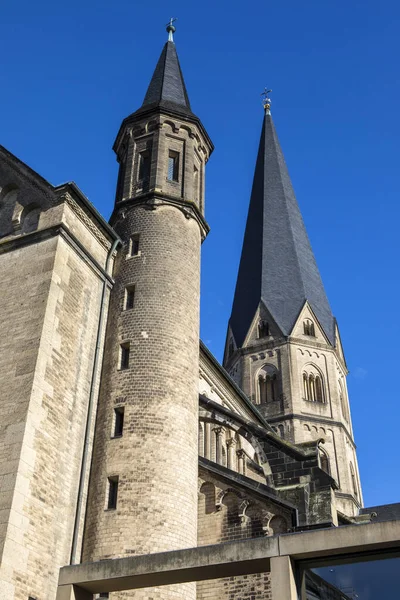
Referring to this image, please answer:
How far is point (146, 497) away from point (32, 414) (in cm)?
322

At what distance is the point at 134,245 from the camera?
20.3 m

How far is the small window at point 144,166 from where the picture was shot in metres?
21.9

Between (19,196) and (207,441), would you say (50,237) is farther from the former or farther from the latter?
(207,441)

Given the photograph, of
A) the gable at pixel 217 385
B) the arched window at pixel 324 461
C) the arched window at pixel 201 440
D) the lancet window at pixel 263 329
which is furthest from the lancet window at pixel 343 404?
the arched window at pixel 201 440

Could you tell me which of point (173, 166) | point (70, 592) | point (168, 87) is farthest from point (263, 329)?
point (70, 592)

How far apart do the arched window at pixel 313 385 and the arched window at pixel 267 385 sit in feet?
5.67

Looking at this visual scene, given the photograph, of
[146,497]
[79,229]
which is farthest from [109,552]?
[79,229]

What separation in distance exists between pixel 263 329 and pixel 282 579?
34481mm

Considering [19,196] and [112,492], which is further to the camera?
[19,196]

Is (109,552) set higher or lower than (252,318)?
lower

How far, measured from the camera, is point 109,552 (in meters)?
15.2

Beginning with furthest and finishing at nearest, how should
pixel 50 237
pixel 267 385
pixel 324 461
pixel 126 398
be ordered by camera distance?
pixel 267 385, pixel 324 461, pixel 50 237, pixel 126 398

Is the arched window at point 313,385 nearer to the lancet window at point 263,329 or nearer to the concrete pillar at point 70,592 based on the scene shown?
the lancet window at point 263,329

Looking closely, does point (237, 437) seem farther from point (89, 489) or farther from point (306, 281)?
point (306, 281)
